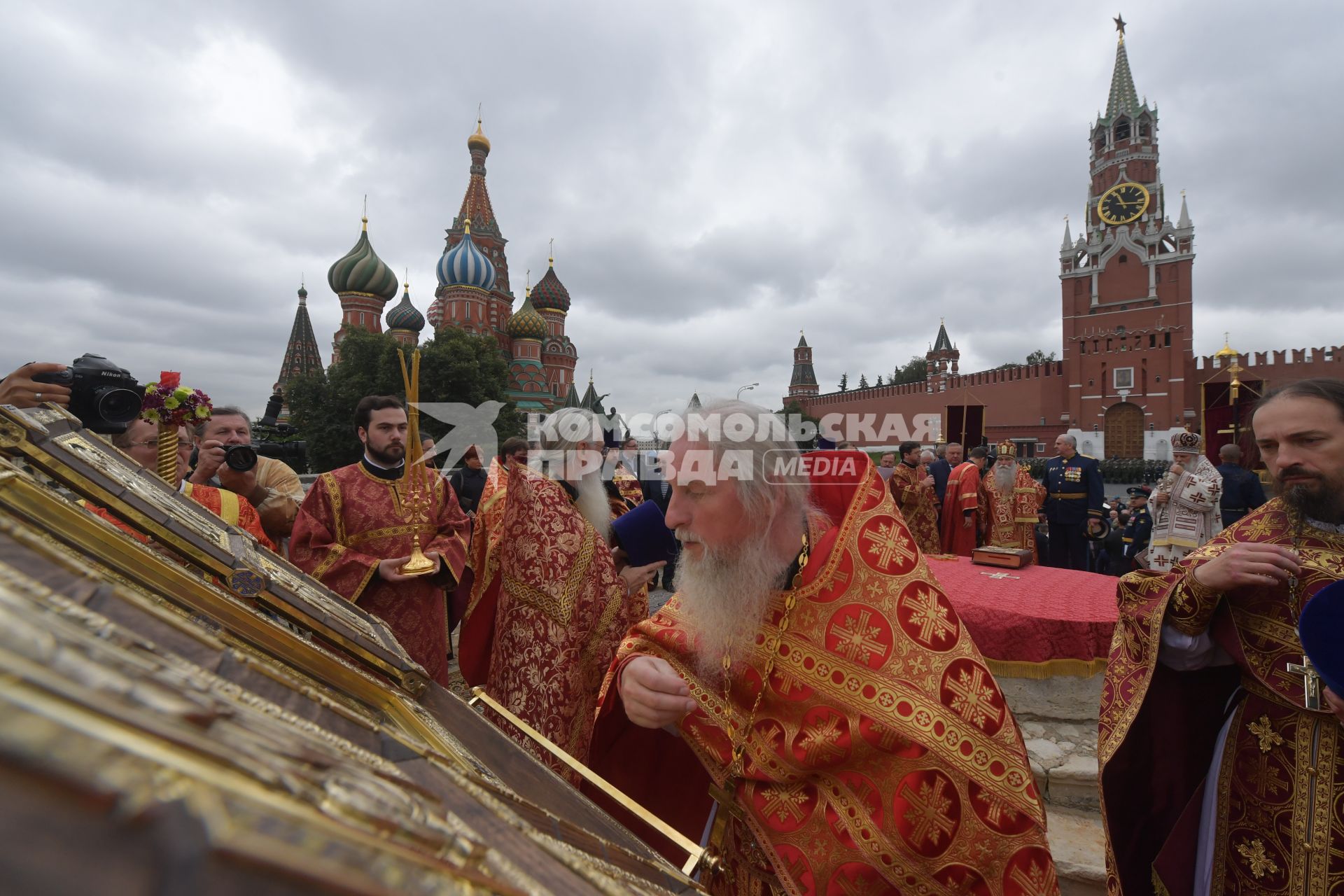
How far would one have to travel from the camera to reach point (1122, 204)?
144 ft

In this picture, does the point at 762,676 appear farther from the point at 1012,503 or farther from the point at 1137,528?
the point at 1137,528

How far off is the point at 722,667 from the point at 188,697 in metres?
1.61

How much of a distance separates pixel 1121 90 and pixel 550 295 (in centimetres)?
4780

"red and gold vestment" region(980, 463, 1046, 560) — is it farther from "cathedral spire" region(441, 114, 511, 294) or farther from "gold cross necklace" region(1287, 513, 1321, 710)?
"cathedral spire" region(441, 114, 511, 294)

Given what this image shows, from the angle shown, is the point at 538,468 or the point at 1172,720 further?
the point at 538,468

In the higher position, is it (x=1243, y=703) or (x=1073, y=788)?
(x=1243, y=703)

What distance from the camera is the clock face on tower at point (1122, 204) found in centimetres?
4297

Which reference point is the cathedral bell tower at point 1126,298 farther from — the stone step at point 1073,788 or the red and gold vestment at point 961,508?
the stone step at point 1073,788

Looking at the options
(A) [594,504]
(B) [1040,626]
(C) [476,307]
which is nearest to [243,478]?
(A) [594,504]

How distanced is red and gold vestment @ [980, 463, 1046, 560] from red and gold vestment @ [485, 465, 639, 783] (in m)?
7.26

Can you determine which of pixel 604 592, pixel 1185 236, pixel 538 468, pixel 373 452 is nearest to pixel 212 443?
pixel 373 452

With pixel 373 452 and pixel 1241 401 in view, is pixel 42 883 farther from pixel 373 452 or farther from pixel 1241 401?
pixel 1241 401

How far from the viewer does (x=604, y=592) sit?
323cm

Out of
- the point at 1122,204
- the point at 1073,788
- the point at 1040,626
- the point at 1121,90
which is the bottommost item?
the point at 1073,788
